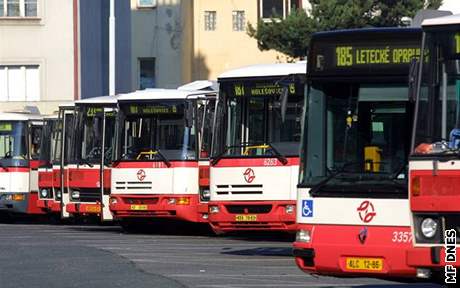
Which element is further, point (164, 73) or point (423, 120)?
point (164, 73)

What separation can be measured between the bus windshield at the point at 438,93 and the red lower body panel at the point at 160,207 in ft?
43.7

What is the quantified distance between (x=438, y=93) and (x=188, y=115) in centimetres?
1378

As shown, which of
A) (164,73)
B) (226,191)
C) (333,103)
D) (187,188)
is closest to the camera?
(333,103)

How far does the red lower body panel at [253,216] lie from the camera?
21891mm

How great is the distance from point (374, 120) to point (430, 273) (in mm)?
2488

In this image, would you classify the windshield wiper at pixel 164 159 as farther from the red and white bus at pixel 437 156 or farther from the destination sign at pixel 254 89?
the red and white bus at pixel 437 156

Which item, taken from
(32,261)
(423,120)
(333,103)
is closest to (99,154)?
(32,261)

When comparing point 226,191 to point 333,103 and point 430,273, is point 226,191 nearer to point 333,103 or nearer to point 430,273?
point 333,103

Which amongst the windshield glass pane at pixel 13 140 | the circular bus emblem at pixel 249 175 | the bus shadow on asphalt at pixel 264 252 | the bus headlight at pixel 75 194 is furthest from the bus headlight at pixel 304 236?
the windshield glass pane at pixel 13 140

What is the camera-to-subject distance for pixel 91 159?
28.9 meters

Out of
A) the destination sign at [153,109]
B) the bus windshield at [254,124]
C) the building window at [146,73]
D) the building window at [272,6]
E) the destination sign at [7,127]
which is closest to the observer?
the bus windshield at [254,124]

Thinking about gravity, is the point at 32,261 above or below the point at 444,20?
below

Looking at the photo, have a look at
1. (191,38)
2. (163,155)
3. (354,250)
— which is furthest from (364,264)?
(191,38)

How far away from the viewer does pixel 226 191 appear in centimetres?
2247
